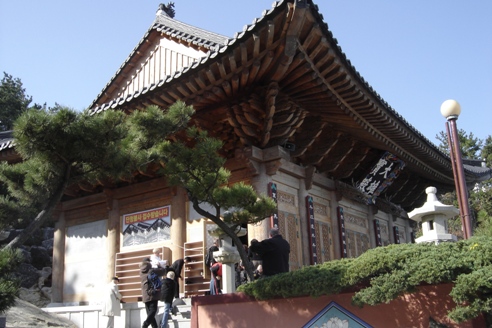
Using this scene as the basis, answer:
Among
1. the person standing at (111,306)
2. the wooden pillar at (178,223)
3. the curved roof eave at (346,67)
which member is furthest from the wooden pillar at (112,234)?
the curved roof eave at (346,67)

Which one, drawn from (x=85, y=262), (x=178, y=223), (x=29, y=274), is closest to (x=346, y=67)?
(x=178, y=223)

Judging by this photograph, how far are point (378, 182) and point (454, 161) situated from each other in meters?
5.26

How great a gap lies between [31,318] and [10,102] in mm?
27866

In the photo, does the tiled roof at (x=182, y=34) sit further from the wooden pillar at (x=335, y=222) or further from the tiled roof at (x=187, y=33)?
the wooden pillar at (x=335, y=222)

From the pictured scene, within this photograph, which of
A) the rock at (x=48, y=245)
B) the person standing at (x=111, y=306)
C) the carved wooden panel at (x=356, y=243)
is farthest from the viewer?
the rock at (x=48, y=245)

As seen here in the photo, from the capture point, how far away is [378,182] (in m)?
13.9

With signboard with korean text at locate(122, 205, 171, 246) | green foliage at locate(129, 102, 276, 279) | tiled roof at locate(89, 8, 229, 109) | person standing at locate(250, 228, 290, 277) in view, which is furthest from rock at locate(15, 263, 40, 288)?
person standing at locate(250, 228, 290, 277)

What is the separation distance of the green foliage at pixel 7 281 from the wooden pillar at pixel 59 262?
7.99 m

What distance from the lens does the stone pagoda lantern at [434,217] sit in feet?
25.0

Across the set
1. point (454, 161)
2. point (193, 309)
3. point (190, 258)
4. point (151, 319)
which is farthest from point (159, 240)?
point (454, 161)

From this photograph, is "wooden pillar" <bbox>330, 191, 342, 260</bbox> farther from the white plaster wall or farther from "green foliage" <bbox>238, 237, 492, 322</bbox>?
"green foliage" <bbox>238, 237, 492, 322</bbox>

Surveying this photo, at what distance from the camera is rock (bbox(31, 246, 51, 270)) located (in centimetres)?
2371

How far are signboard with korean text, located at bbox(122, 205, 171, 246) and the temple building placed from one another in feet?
0.08

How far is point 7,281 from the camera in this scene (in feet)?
18.1
